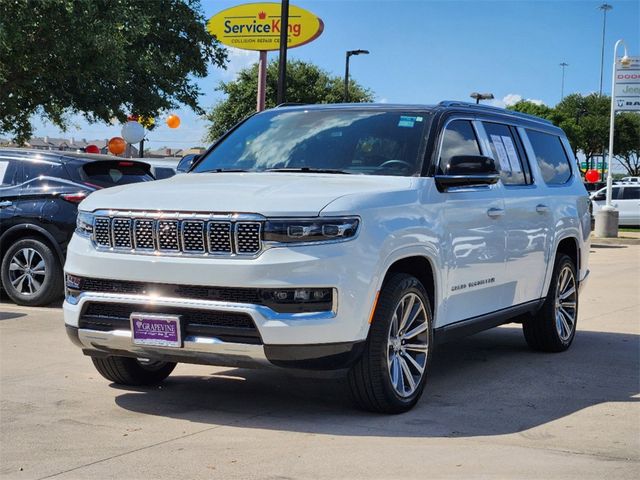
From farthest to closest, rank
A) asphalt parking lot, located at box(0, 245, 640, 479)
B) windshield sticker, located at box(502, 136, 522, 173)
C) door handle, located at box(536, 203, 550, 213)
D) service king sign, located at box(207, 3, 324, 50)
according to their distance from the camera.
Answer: service king sign, located at box(207, 3, 324, 50), door handle, located at box(536, 203, 550, 213), windshield sticker, located at box(502, 136, 522, 173), asphalt parking lot, located at box(0, 245, 640, 479)

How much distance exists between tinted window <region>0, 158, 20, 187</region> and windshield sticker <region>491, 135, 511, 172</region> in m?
5.81

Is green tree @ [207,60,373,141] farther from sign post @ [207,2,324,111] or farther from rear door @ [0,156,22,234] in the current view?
rear door @ [0,156,22,234]

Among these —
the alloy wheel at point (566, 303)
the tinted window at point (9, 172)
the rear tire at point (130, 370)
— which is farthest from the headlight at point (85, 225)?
the tinted window at point (9, 172)

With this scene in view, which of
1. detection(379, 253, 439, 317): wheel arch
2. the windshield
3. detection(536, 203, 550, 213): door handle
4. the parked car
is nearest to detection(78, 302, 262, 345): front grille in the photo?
detection(379, 253, 439, 317): wheel arch

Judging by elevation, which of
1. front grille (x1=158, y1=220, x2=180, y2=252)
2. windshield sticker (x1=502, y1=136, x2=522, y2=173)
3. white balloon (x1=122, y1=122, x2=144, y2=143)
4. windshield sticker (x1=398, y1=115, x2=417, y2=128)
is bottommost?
front grille (x1=158, y1=220, x2=180, y2=252)

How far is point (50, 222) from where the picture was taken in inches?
419

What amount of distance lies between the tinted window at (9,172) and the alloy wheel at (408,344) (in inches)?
252

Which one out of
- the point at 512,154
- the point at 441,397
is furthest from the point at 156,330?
the point at 512,154

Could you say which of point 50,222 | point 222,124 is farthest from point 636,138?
point 50,222

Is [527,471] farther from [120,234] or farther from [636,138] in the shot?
[636,138]

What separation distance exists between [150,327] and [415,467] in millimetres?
1708

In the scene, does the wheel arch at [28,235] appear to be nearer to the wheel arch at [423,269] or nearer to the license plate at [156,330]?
the license plate at [156,330]

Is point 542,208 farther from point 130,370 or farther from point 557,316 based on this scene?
point 130,370

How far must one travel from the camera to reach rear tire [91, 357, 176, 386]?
260 inches
